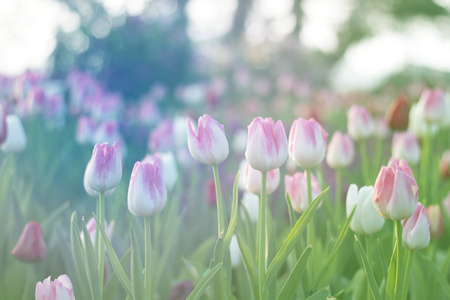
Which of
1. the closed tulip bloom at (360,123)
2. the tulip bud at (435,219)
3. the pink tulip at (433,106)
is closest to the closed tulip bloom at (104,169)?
the tulip bud at (435,219)

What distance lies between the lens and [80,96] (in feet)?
11.1

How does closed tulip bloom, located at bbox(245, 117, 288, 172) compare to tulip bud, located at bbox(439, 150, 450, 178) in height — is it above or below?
above

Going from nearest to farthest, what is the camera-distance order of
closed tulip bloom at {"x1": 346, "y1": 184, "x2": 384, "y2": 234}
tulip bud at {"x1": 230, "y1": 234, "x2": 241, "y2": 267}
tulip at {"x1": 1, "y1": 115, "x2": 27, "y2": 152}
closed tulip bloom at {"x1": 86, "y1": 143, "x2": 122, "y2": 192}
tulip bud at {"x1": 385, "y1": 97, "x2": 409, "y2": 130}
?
closed tulip bloom at {"x1": 86, "y1": 143, "x2": 122, "y2": 192}
closed tulip bloom at {"x1": 346, "y1": 184, "x2": 384, "y2": 234}
tulip bud at {"x1": 230, "y1": 234, "x2": 241, "y2": 267}
tulip at {"x1": 1, "y1": 115, "x2": 27, "y2": 152}
tulip bud at {"x1": 385, "y1": 97, "x2": 409, "y2": 130}

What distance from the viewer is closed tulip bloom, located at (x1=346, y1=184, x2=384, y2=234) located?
1195 mm

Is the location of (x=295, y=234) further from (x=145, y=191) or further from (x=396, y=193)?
(x=145, y=191)

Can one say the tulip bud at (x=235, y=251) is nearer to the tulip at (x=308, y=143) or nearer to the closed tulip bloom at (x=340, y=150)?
the tulip at (x=308, y=143)

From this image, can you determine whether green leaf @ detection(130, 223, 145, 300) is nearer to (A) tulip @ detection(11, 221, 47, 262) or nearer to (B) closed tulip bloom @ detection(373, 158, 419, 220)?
(A) tulip @ detection(11, 221, 47, 262)

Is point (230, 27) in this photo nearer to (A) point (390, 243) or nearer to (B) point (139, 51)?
(B) point (139, 51)

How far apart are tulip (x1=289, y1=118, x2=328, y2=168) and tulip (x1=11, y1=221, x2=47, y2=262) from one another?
67 cm

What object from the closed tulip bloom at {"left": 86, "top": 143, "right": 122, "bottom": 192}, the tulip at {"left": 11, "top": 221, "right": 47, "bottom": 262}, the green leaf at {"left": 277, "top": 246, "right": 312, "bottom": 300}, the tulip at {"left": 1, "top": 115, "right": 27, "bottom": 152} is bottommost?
the green leaf at {"left": 277, "top": 246, "right": 312, "bottom": 300}

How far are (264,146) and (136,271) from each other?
1.23 feet

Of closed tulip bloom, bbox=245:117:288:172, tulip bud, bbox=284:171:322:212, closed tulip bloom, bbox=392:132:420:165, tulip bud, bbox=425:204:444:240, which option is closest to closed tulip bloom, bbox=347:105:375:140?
closed tulip bloom, bbox=392:132:420:165

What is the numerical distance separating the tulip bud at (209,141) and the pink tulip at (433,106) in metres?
1.24

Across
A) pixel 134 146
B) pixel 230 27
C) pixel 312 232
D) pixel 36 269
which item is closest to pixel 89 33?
pixel 134 146
